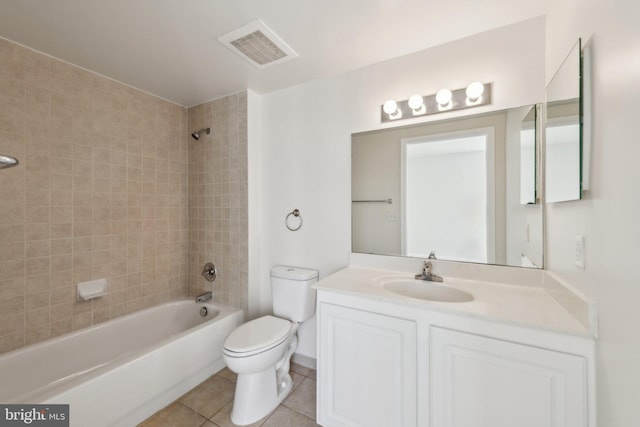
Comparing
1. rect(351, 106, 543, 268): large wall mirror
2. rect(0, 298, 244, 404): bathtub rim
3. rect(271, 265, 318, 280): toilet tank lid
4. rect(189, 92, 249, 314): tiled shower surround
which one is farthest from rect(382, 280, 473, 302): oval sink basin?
rect(0, 298, 244, 404): bathtub rim

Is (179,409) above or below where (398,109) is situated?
below

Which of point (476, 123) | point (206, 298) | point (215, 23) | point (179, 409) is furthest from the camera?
point (206, 298)

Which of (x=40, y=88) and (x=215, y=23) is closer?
(x=215, y=23)

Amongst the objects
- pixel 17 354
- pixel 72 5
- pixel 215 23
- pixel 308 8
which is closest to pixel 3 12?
pixel 72 5

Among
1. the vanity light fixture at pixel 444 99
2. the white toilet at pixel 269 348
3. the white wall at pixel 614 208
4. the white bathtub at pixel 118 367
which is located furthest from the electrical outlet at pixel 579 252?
the white bathtub at pixel 118 367

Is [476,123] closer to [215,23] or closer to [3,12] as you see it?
[215,23]

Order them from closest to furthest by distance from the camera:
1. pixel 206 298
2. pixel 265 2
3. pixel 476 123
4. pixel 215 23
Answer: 1. pixel 265 2
2. pixel 215 23
3. pixel 476 123
4. pixel 206 298

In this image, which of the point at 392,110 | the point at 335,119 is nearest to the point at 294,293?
the point at 335,119

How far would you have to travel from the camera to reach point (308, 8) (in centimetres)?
126

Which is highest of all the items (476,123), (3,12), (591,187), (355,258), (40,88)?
(3,12)

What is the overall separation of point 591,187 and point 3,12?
2.78m

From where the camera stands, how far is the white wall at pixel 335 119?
4.50ft

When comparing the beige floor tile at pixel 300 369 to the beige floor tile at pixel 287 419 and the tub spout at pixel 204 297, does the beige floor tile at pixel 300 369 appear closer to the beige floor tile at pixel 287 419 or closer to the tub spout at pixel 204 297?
the beige floor tile at pixel 287 419

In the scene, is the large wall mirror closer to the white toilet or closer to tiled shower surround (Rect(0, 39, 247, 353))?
the white toilet
